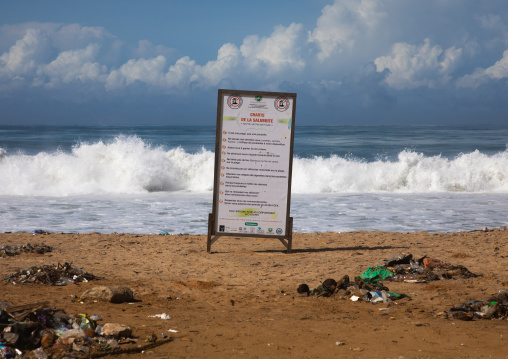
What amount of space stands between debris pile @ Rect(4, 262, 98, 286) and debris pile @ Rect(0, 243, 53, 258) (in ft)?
6.43

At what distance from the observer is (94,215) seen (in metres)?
14.4

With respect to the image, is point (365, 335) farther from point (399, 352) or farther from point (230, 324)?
point (230, 324)

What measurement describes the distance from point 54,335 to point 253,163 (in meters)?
5.34

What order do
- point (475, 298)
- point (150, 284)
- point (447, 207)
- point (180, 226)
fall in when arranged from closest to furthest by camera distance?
point (475, 298) → point (150, 284) → point (180, 226) → point (447, 207)

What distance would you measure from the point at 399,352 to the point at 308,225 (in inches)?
338

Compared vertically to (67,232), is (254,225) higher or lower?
higher

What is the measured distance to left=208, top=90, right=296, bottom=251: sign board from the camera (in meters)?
9.22

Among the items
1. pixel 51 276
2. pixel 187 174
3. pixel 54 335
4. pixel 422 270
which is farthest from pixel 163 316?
pixel 187 174

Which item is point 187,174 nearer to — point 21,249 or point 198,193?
point 198,193

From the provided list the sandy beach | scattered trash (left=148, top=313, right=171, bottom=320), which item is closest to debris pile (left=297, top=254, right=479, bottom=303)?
the sandy beach

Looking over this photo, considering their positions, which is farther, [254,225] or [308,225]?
[308,225]

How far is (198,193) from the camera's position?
20.7 metres

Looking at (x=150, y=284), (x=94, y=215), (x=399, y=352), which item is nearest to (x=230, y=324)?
(x=399, y=352)

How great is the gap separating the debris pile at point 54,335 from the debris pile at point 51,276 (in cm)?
207
